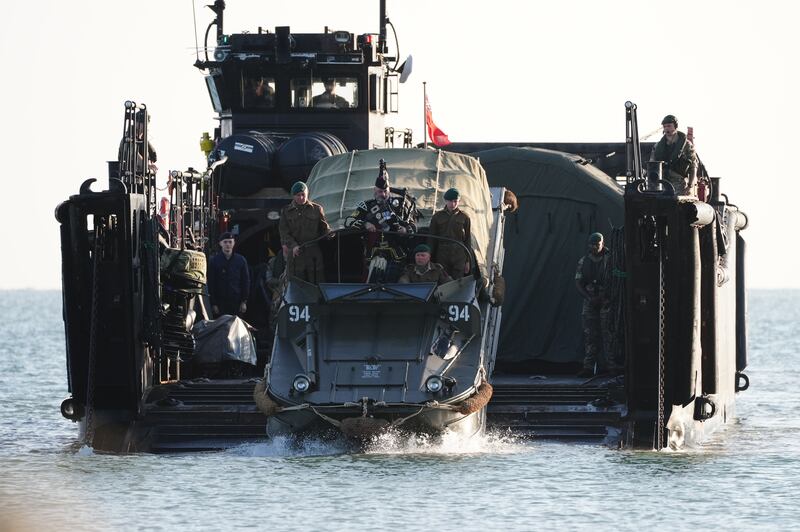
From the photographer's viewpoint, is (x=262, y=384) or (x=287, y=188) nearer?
(x=262, y=384)

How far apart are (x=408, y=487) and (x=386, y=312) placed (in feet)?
7.91

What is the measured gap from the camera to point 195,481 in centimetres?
1975

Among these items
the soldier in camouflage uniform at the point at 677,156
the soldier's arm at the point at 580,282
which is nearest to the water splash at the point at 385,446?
the soldier's arm at the point at 580,282

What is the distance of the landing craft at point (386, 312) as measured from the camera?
20469 mm

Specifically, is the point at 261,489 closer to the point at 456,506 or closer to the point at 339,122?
the point at 456,506

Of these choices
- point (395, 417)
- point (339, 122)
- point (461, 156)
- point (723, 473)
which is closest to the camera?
point (395, 417)

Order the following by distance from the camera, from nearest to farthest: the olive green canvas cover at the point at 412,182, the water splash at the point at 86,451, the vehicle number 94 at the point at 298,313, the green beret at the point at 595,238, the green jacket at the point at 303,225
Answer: the vehicle number 94 at the point at 298,313, the water splash at the point at 86,451, the green jacket at the point at 303,225, the olive green canvas cover at the point at 412,182, the green beret at the point at 595,238

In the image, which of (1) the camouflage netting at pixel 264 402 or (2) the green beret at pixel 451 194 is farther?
(2) the green beret at pixel 451 194

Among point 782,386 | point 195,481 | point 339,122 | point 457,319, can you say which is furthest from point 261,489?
point 782,386

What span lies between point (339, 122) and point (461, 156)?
19.5ft

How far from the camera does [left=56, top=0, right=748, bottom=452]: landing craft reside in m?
20.5

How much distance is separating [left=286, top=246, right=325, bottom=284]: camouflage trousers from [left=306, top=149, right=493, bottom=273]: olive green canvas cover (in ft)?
4.26

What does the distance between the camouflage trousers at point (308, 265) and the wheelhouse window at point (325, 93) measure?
8282mm

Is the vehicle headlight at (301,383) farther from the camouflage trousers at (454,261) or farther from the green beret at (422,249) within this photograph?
the camouflage trousers at (454,261)
